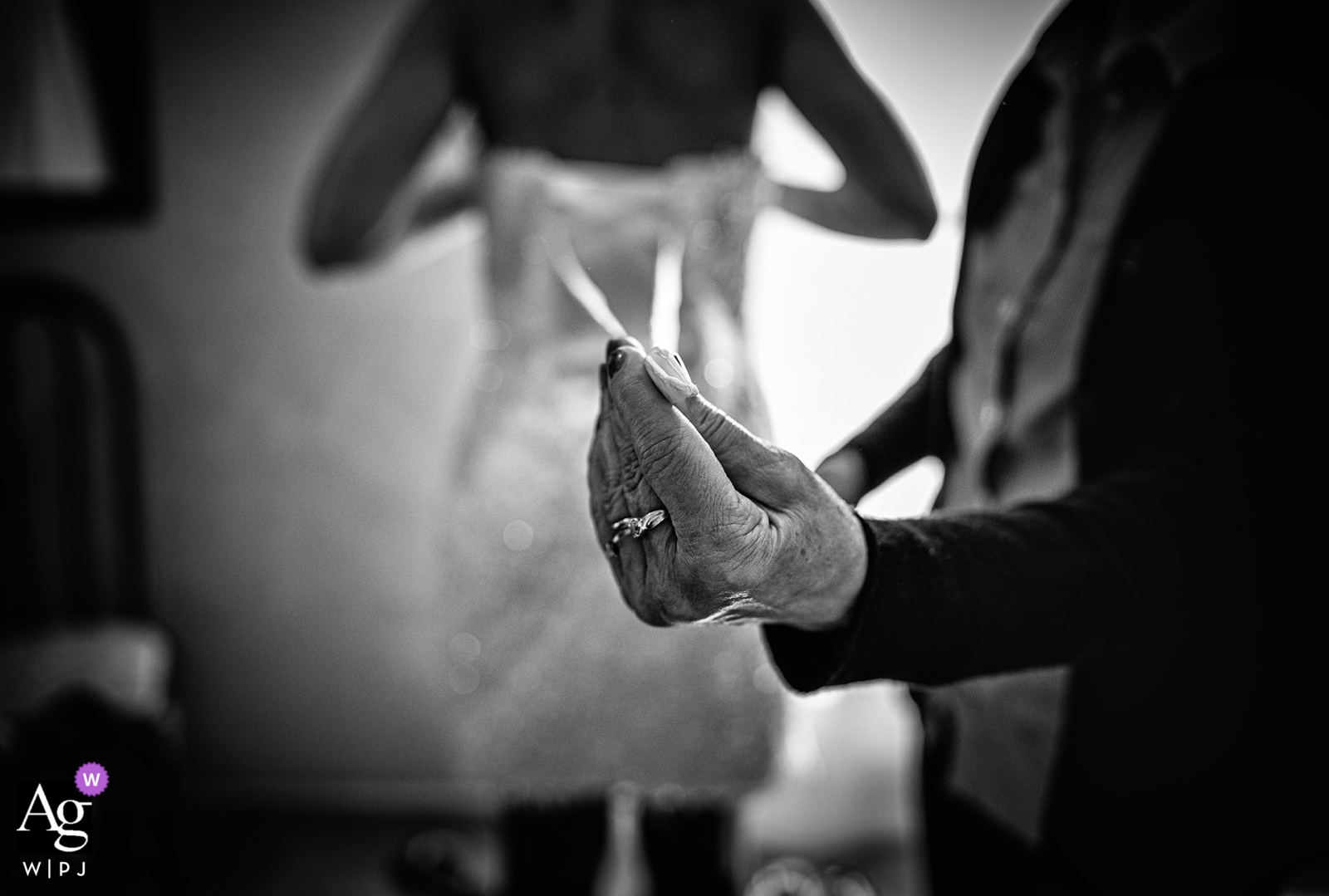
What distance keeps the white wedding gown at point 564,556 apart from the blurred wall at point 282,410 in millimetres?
704

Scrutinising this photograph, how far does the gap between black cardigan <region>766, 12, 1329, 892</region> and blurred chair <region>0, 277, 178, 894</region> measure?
1.25 m

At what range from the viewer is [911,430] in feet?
1.17

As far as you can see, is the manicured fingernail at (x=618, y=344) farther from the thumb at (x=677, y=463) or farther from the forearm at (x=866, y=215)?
the forearm at (x=866, y=215)

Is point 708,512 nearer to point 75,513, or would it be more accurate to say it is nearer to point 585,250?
point 585,250

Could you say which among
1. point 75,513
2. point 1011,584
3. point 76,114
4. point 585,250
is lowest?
point 75,513

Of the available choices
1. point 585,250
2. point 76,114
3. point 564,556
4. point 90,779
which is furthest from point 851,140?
point 76,114

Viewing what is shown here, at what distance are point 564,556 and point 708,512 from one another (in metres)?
0.45

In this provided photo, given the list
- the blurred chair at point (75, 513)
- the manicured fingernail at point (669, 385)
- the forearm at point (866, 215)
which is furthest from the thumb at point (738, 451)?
the blurred chair at point (75, 513)

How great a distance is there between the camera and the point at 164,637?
4.35ft

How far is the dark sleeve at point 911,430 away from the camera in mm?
341

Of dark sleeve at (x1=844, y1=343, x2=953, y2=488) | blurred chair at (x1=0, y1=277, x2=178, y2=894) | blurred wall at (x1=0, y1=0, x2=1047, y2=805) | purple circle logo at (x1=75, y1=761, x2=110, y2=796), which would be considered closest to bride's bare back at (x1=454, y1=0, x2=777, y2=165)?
dark sleeve at (x1=844, y1=343, x2=953, y2=488)

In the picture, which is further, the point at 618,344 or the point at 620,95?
the point at 620,95

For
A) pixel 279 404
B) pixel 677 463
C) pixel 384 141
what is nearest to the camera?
pixel 677 463

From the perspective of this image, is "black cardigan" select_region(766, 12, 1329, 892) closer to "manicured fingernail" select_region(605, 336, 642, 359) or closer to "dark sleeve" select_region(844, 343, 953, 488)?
"dark sleeve" select_region(844, 343, 953, 488)
